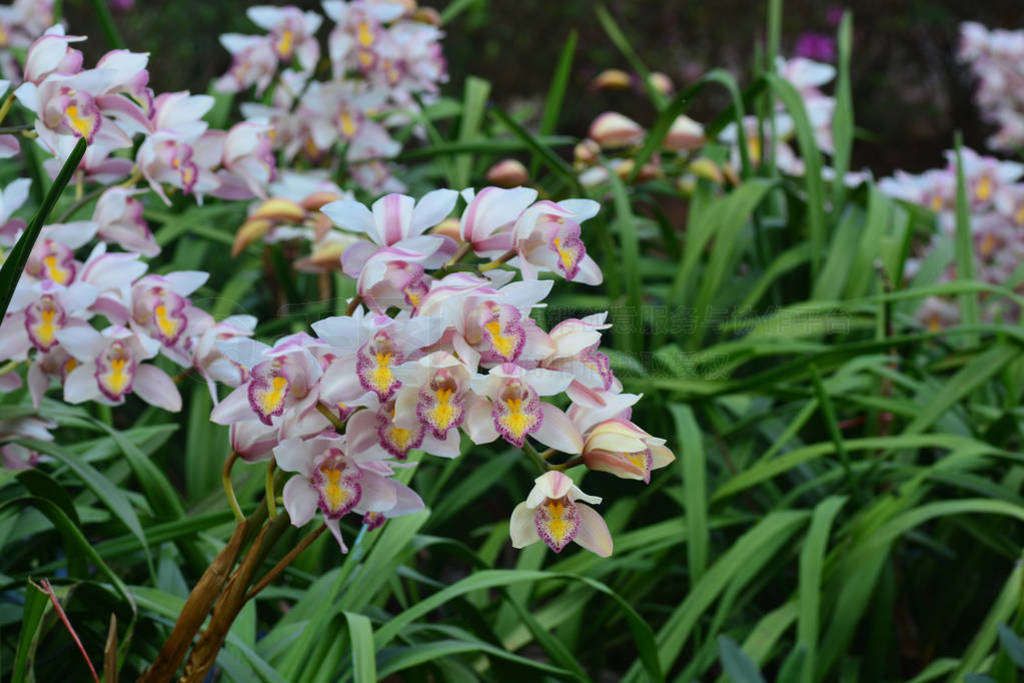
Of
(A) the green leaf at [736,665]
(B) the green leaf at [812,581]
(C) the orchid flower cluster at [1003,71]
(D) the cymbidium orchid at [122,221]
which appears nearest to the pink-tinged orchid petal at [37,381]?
(D) the cymbidium orchid at [122,221]

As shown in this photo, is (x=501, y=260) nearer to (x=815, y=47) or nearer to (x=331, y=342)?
(x=331, y=342)

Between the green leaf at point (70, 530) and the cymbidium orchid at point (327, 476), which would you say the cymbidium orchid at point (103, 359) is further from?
the cymbidium orchid at point (327, 476)

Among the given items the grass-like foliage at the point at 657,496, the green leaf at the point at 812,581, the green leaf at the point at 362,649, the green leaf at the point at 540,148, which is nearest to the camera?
the green leaf at the point at 362,649

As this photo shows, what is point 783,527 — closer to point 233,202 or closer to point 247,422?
point 247,422

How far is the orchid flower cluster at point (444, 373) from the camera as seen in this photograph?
56 centimetres

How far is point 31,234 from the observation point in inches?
24.2

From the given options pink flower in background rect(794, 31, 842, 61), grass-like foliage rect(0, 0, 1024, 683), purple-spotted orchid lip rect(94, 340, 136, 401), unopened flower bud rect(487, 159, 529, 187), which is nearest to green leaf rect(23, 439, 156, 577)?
grass-like foliage rect(0, 0, 1024, 683)

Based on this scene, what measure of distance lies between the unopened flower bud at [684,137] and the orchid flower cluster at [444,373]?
117 cm

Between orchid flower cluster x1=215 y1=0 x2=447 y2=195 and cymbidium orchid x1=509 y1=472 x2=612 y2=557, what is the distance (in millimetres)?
1120

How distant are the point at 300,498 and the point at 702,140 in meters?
1.31

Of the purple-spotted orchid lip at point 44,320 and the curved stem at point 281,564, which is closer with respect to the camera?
the curved stem at point 281,564

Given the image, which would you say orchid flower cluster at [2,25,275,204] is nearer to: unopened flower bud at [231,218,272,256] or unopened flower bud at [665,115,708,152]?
unopened flower bud at [231,218,272,256]

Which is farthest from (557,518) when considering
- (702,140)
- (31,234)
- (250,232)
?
(702,140)

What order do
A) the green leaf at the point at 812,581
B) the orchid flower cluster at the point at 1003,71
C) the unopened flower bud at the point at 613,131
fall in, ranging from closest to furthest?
the green leaf at the point at 812,581 → the unopened flower bud at the point at 613,131 → the orchid flower cluster at the point at 1003,71
